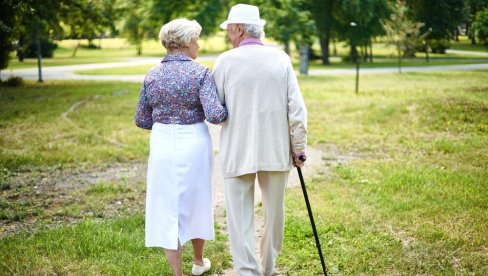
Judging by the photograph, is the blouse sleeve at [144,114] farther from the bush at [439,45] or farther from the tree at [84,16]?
the tree at [84,16]

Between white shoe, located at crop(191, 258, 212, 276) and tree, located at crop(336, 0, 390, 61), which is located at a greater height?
tree, located at crop(336, 0, 390, 61)

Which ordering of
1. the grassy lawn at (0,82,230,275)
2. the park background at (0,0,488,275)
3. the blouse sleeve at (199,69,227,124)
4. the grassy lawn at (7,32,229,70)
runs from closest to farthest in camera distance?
the blouse sleeve at (199,69,227,124), the grassy lawn at (0,82,230,275), the park background at (0,0,488,275), the grassy lawn at (7,32,229,70)

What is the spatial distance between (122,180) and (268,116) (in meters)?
4.49

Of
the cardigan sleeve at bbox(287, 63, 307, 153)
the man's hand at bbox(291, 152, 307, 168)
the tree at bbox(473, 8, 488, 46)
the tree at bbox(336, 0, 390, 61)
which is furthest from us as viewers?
the tree at bbox(336, 0, 390, 61)

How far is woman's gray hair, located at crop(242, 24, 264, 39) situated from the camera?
13.0 ft

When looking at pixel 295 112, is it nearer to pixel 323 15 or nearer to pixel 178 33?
pixel 178 33

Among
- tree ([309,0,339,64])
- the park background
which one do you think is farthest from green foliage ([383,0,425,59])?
the park background

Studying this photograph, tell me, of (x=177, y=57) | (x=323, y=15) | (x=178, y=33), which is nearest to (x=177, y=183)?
(x=177, y=57)

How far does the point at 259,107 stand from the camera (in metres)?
3.99

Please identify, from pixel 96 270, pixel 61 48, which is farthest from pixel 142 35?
pixel 96 270

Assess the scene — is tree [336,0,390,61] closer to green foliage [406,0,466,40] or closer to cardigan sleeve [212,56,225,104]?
green foliage [406,0,466,40]

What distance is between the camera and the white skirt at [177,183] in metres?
4.01

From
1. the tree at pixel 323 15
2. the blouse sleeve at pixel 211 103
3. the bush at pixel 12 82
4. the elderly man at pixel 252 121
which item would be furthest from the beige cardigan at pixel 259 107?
the tree at pixel 323 15

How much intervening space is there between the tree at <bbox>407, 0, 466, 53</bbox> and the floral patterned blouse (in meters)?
12.3
